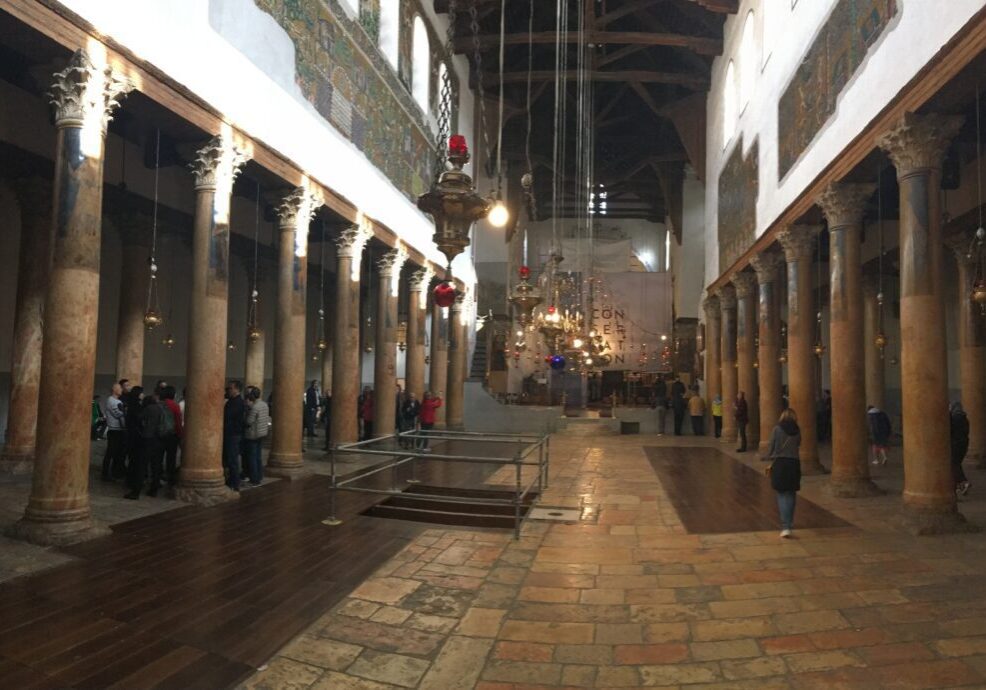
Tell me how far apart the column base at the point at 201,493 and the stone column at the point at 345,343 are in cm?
534

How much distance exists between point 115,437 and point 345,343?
5377 millimetres

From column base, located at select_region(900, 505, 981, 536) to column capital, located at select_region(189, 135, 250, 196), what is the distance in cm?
1018

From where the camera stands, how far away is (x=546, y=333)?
51.4ft

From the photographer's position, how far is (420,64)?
19.1m

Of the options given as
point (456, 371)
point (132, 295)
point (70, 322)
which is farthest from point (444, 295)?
point (456, 371)

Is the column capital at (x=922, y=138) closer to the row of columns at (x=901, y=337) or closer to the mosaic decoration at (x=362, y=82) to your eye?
the row of columns at (x=901, y=337)

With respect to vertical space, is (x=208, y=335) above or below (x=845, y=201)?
below

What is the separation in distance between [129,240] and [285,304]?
4879 mm

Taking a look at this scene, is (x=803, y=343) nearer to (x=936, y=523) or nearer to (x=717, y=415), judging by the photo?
(x=936, y=523)

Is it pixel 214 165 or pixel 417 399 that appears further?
pixel 417 399

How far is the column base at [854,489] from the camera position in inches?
422

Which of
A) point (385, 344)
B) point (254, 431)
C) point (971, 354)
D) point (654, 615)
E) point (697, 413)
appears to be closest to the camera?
point (654, 615)

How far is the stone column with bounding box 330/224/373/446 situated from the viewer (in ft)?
48.2

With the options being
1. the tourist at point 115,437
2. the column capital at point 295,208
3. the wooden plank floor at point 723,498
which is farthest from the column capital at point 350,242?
the wooden plank floor at point 723,498
